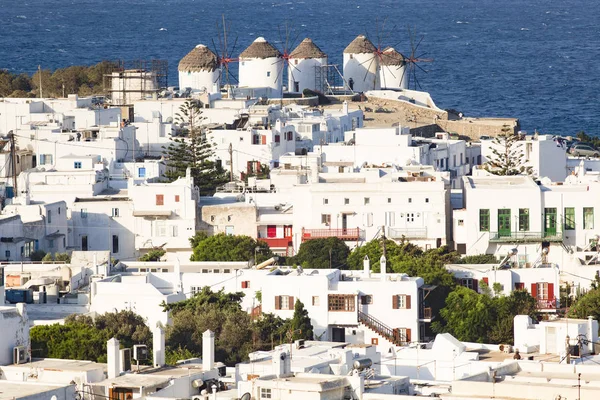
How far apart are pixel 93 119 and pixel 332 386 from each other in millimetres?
44221

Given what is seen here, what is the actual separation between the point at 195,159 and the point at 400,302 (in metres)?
20.7

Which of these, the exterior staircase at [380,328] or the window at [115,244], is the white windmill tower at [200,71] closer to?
the window at [115,244]

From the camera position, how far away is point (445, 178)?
2168 inches

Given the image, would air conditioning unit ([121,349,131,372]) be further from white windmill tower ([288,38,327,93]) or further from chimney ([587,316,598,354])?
white windmill tower ([288,38,327,93])

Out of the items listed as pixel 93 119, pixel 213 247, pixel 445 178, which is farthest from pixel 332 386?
pixel 93 119

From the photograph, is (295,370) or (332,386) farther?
(295,370)

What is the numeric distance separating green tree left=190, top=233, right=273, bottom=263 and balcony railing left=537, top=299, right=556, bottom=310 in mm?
7476

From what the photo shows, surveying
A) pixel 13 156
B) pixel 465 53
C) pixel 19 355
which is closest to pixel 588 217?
pixel 13 156

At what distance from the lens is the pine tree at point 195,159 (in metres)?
61.1

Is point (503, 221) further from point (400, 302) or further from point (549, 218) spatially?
point (400, 302)

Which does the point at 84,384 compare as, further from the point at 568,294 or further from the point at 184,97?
the point at 184,97

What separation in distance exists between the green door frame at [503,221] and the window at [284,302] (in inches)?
398

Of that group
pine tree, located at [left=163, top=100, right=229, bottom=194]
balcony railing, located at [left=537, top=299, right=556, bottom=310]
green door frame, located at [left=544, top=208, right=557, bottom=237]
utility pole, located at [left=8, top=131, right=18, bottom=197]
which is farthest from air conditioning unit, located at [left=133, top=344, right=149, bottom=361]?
pine tree, located at [left=163, top=100, right=229, bottom=194]

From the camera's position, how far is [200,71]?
89.2 m
